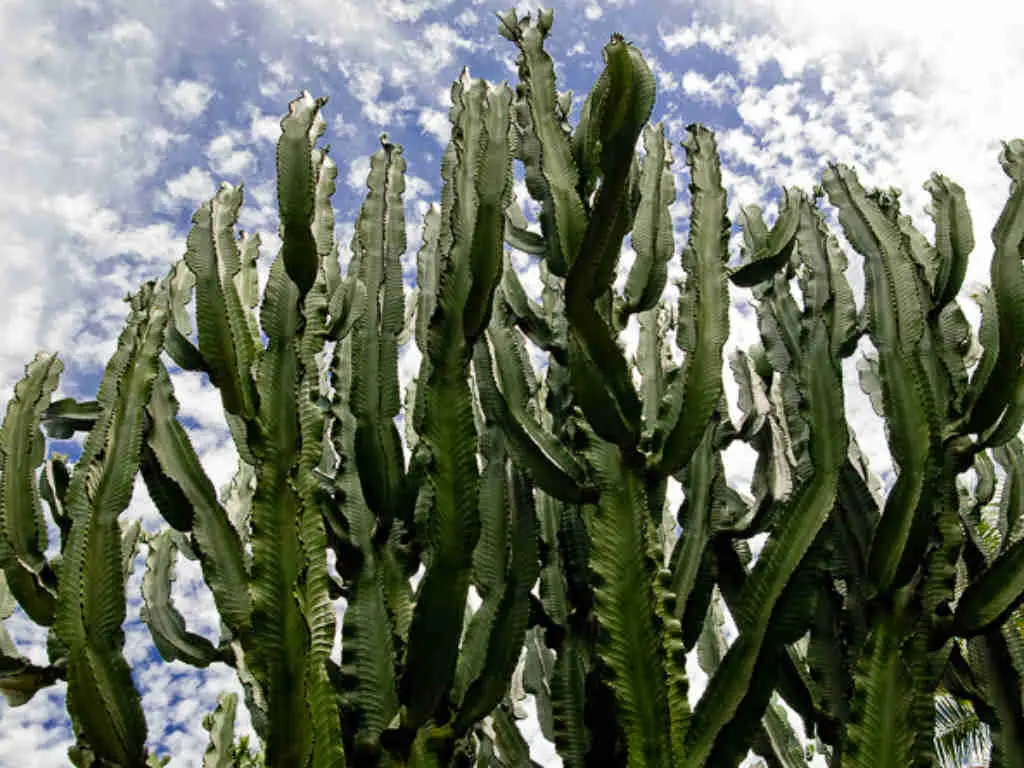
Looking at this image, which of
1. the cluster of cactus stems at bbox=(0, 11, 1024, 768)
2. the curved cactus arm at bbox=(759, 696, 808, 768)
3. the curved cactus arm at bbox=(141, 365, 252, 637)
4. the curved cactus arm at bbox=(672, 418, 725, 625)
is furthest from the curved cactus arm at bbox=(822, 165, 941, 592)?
the curved cactus arm at bbox=(141, 365, 252, 637)

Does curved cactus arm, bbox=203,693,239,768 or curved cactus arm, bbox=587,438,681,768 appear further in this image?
curved cactus arm, bbox=203,693,239,768

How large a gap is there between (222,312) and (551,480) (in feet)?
2.76

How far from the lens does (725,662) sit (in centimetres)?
177

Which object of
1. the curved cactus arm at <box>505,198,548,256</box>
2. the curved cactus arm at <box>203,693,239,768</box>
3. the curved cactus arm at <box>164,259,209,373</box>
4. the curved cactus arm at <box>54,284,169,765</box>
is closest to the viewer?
the curved cactus arm at <box>54,284,169,765</box>

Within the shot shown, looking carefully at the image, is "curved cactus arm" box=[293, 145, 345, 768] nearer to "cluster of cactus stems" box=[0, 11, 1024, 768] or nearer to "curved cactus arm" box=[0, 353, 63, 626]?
"cluster of cactus stems" box=[0, 11, 1024, 768]

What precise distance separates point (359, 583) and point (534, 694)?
1354 millimetres

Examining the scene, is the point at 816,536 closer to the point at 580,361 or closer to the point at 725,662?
the point at 725,662

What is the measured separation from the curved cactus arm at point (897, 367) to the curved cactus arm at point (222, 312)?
1340mm

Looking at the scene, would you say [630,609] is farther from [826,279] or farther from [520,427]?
[826,279]

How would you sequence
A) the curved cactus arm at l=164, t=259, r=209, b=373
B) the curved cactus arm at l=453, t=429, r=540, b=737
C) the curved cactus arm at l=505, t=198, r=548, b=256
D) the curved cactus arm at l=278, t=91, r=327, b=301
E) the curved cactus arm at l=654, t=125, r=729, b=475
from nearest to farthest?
the curved cactus arm at l=453, t=429, r=540, b=737 < the curved cactus arm at l=654, t=125, r=729, b=475 < the curved cactus arm at l=278, t=91, r=327, b=301 < the curved cactus arm at l=164, t=259, r=209, b=373 < the curved cactus arm at l=505, t=198, r=548, b=256

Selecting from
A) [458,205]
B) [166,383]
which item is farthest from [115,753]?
[458,205]

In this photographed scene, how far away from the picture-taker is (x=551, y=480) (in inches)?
80.7

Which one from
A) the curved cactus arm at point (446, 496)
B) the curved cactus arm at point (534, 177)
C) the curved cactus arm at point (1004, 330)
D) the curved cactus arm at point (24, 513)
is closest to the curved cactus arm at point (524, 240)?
the curved cactus arm at point (534, 177)

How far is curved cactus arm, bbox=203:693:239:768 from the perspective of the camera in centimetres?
302
